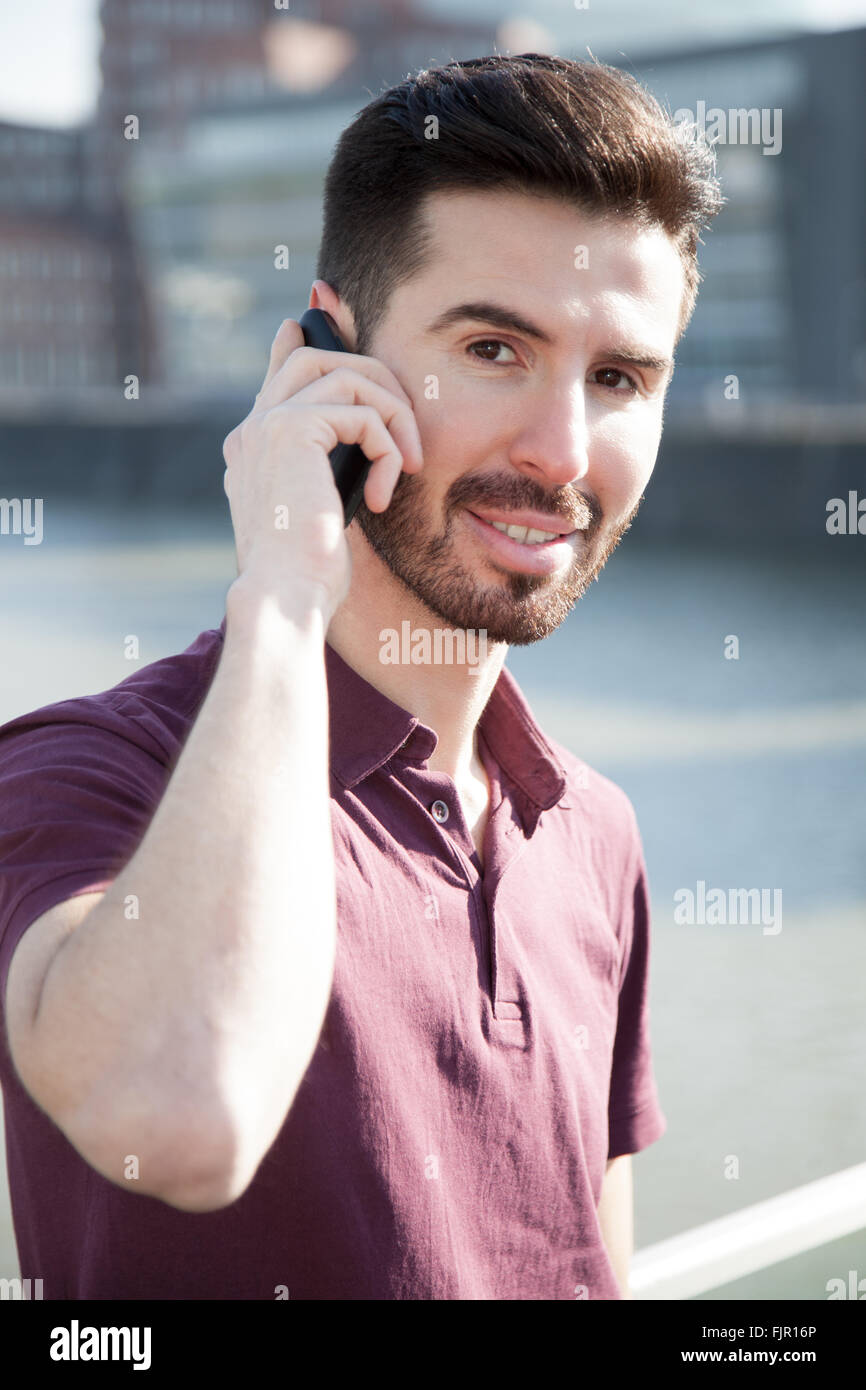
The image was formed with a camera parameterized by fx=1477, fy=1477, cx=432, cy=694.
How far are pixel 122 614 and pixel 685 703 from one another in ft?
22.7

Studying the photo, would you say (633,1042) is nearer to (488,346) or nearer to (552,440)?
(552,440)

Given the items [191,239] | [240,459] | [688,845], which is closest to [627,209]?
[240,459]

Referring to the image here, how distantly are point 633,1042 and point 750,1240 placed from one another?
546 mm

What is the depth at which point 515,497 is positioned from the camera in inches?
61.6

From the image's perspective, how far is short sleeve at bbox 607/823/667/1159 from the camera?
1817mm

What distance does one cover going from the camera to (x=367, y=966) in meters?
1.39

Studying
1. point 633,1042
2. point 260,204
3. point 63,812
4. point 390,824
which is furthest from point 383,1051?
point 260,204

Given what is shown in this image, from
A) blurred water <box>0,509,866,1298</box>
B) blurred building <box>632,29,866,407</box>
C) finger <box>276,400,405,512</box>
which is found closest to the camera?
finger <box>276,400,405,512</box>

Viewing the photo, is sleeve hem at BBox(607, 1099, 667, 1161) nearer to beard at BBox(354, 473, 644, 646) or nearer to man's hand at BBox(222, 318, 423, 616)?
beard at BBox(354, 473, 644, 646)

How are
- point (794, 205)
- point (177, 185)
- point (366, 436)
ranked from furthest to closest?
point (177, 185) → point (794, 205) → point (366, 436)

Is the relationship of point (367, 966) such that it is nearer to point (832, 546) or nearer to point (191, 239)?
point (832, 546)

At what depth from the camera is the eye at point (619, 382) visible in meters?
1.62

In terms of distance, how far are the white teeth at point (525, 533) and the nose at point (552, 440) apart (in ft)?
0.20

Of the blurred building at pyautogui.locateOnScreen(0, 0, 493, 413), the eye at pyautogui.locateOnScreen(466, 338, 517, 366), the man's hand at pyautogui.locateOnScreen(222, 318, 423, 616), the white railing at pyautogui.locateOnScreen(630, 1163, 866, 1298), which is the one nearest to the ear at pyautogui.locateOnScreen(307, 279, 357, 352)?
the man's hand at pyautogui.locateOnScreen(222, 318, 423, 616)
